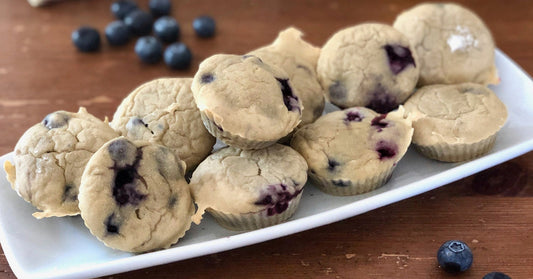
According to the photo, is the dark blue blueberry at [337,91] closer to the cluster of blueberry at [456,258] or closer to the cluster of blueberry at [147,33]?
the cluster of blueberry at [456,258]

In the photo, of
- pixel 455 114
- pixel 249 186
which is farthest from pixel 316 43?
pixel 249 186

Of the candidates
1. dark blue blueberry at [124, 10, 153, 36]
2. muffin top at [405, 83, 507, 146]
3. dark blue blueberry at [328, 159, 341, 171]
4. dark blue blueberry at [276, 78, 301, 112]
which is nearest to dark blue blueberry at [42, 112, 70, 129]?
dark blue blueberry at [276, 78, 301, 112]

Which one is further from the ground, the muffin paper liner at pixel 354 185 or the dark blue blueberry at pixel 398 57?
the dark blue blueberry at pixel 398 57

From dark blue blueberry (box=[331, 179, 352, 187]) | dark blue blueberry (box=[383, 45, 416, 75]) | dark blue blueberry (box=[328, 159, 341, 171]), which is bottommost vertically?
dark blue blueberry (box=[331, 179, 352, 187])

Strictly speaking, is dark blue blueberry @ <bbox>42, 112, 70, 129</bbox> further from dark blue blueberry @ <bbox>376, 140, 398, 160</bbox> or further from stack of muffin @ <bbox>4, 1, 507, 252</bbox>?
dark blue blueberry @ <bbox>376, 140, 398, 160</bbox>

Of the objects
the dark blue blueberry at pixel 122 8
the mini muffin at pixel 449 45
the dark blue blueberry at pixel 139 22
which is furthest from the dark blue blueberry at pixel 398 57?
the dark blue blueberry at pixel 122 8

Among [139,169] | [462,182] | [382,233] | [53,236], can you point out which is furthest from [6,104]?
[462,182]

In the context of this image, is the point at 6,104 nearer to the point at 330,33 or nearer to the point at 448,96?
the point at 330,33
